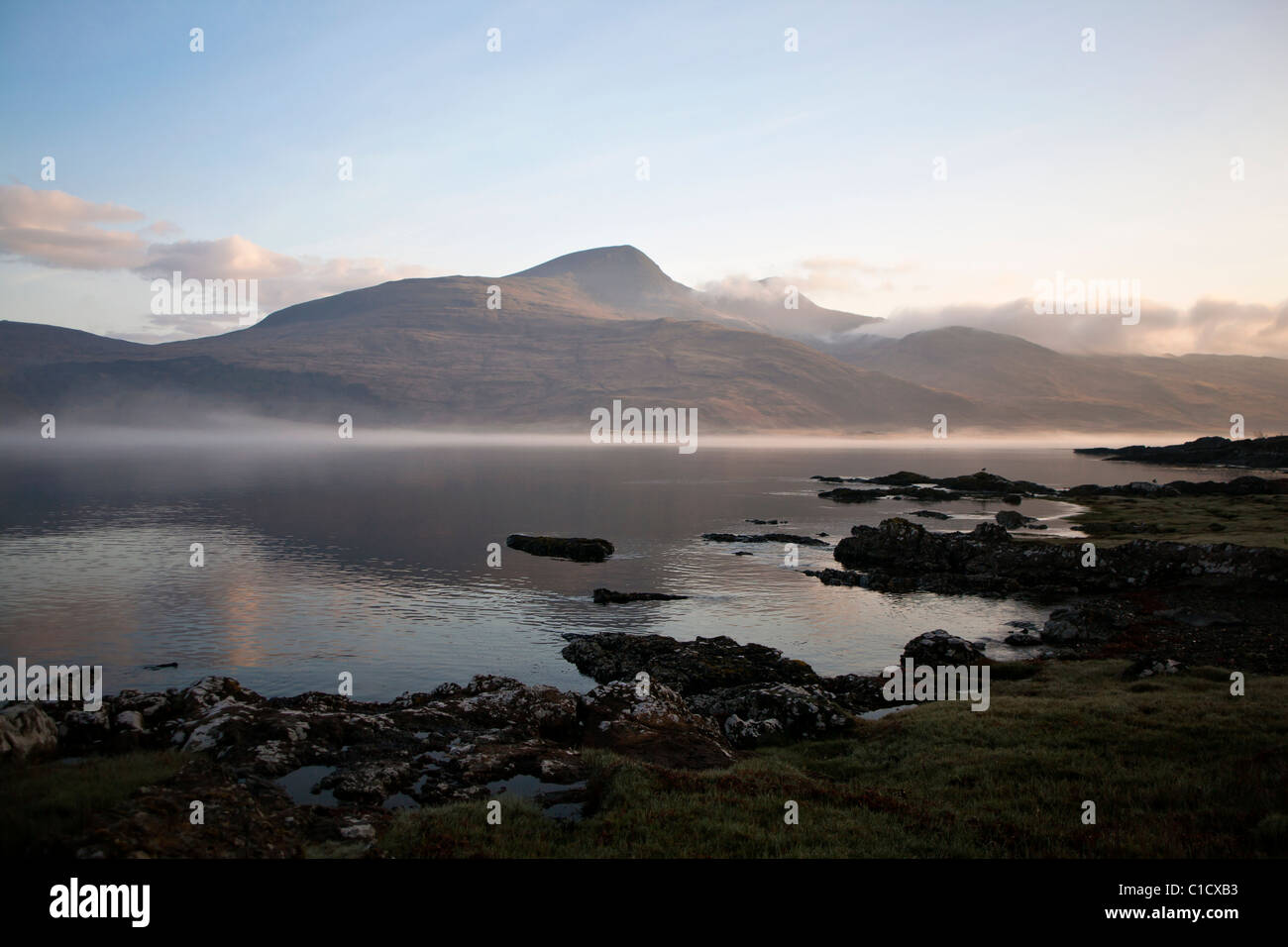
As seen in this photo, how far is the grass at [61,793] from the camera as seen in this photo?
1015 centimetres

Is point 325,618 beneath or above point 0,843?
beneath

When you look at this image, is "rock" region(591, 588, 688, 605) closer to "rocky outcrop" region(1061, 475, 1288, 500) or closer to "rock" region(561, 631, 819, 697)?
"rock" region(561, 631, 819, 697)

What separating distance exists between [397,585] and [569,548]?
14.9m

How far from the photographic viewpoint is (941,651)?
29141 mm

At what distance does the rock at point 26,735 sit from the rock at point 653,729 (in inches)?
477

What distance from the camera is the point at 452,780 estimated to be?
16766 mm

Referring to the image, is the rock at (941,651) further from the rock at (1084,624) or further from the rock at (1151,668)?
the rock at (1084,624)

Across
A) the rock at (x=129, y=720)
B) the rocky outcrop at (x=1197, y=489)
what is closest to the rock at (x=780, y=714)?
the rock at (x=129, y=720)

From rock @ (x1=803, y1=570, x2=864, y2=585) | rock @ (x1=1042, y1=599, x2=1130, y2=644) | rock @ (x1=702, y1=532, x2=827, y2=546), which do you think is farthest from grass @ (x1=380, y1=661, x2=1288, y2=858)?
rock @ (x1=702, y1=532, x2=827, y2=546)

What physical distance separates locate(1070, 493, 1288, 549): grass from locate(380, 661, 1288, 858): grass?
110 feet

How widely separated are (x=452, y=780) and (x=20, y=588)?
→ 41201mm

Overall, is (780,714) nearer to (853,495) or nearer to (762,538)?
(762,538)
